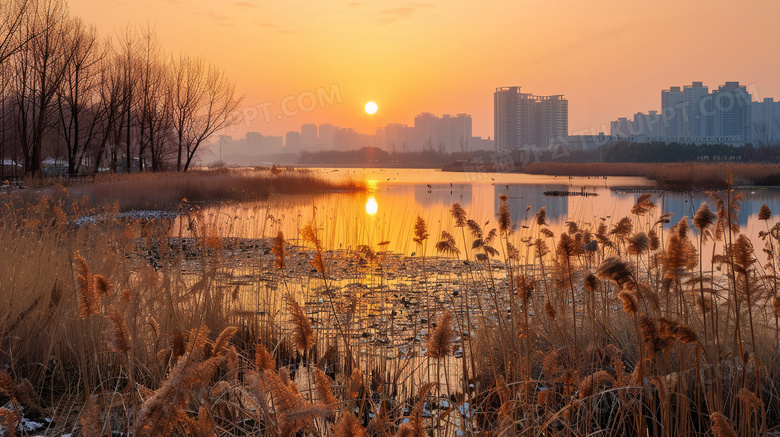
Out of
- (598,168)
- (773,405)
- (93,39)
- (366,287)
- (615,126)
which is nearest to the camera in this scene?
(773,405)

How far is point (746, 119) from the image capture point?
123m

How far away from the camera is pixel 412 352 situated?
3.23m

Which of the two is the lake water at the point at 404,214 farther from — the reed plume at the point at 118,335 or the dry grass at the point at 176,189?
the reed plume at the point at 118,335

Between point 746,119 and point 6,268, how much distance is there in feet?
480

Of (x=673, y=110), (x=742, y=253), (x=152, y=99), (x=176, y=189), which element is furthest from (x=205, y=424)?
(x=673, y=110)

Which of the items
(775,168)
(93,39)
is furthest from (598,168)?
(93,39)

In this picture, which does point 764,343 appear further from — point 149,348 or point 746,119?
point 746,119

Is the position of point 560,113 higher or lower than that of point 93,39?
higher

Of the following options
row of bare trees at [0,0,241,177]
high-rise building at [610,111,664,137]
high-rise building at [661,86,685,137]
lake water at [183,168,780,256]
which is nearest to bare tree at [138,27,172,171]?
row of bare trees at [0,0,241,177]

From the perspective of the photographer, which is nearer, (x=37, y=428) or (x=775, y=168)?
(x=37, y=428)

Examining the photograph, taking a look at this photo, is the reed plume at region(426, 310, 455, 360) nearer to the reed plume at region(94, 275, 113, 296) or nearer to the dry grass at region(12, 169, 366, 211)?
the reed plume at region(94, 275, 113, 296)

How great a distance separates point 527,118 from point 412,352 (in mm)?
132518

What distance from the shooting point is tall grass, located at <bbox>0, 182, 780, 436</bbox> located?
4.95ft

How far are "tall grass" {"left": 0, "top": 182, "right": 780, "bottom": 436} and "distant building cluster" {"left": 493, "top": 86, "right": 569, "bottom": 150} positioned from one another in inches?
4932
